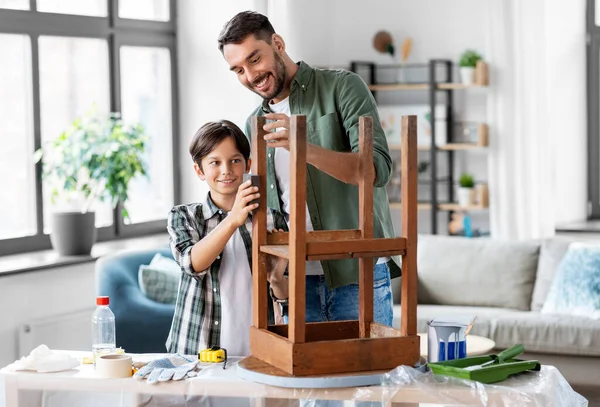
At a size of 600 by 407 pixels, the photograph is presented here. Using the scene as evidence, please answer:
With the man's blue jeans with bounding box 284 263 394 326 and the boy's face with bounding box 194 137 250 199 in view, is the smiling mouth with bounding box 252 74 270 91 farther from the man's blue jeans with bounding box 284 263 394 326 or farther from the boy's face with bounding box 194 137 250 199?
the man's blue jeans with bounding box 284 263 394 326

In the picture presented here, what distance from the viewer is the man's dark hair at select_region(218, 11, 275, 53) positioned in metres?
2.36

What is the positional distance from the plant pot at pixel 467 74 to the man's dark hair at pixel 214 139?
3.75 meters

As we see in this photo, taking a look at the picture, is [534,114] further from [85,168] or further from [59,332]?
[59,332]

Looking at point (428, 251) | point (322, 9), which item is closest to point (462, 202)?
point (428, 251)

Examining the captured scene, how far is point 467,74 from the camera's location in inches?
241

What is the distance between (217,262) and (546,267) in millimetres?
2929

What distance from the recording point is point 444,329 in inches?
89.5

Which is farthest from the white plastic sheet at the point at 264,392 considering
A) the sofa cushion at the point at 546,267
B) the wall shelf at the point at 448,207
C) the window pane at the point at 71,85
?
the wall shelf at the point at 448,207

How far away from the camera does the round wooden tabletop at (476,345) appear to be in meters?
4.17

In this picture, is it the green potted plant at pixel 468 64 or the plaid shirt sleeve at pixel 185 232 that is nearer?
the plaid shirt sleeve at pixel 185 232

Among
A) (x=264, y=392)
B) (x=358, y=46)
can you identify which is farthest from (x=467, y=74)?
(x=264, y=392)

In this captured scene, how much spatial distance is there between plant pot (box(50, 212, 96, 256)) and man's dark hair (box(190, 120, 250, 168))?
8.19 ft

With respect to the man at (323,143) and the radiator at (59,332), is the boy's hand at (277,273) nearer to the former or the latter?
→ the man at (323,143)

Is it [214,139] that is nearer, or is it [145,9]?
[214,139]
